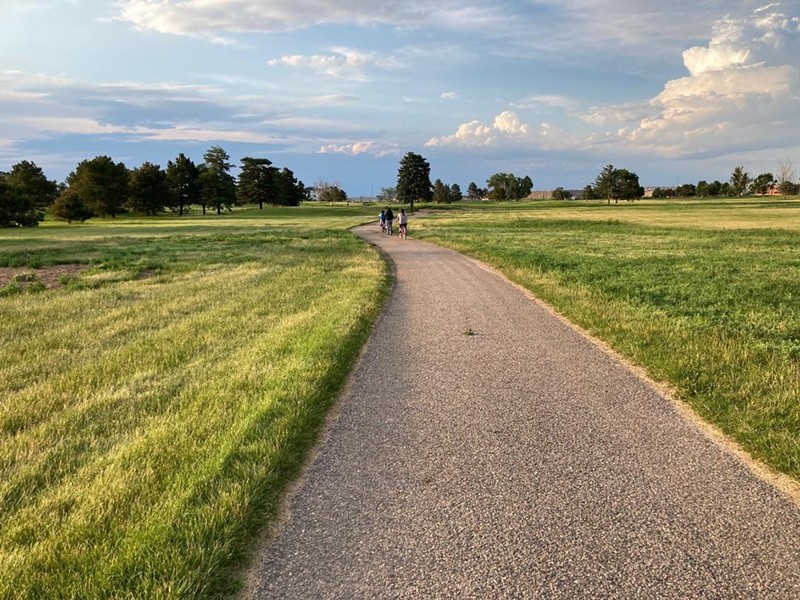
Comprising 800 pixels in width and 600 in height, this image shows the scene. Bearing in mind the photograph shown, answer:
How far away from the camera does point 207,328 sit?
9.00 m

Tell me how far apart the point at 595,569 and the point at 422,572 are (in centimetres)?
90

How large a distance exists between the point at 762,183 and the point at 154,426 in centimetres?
16555

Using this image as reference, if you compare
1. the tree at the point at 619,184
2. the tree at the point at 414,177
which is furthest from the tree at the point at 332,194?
the tree at the point at 619,184

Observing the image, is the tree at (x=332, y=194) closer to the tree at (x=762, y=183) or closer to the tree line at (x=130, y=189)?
the tree line at (x=130, y=189)

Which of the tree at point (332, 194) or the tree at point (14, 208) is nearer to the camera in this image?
the tree at point (14, 208)

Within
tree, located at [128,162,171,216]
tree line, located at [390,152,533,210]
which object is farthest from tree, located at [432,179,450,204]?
tree, located at [128,162,171,216]

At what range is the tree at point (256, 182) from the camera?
9812cm

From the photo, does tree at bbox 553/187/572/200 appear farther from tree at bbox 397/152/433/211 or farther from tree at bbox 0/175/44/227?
tree at bbox 0/175/44/227

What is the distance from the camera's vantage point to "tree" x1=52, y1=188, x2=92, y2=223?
206 feet

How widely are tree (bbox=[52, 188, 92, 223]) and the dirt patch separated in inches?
2047

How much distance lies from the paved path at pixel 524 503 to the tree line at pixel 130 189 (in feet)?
183

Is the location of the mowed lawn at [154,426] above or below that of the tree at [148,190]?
below

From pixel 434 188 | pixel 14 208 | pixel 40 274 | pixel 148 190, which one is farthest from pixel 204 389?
pixel 434 188

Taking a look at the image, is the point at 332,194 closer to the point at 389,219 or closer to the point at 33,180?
the point at 33,180
